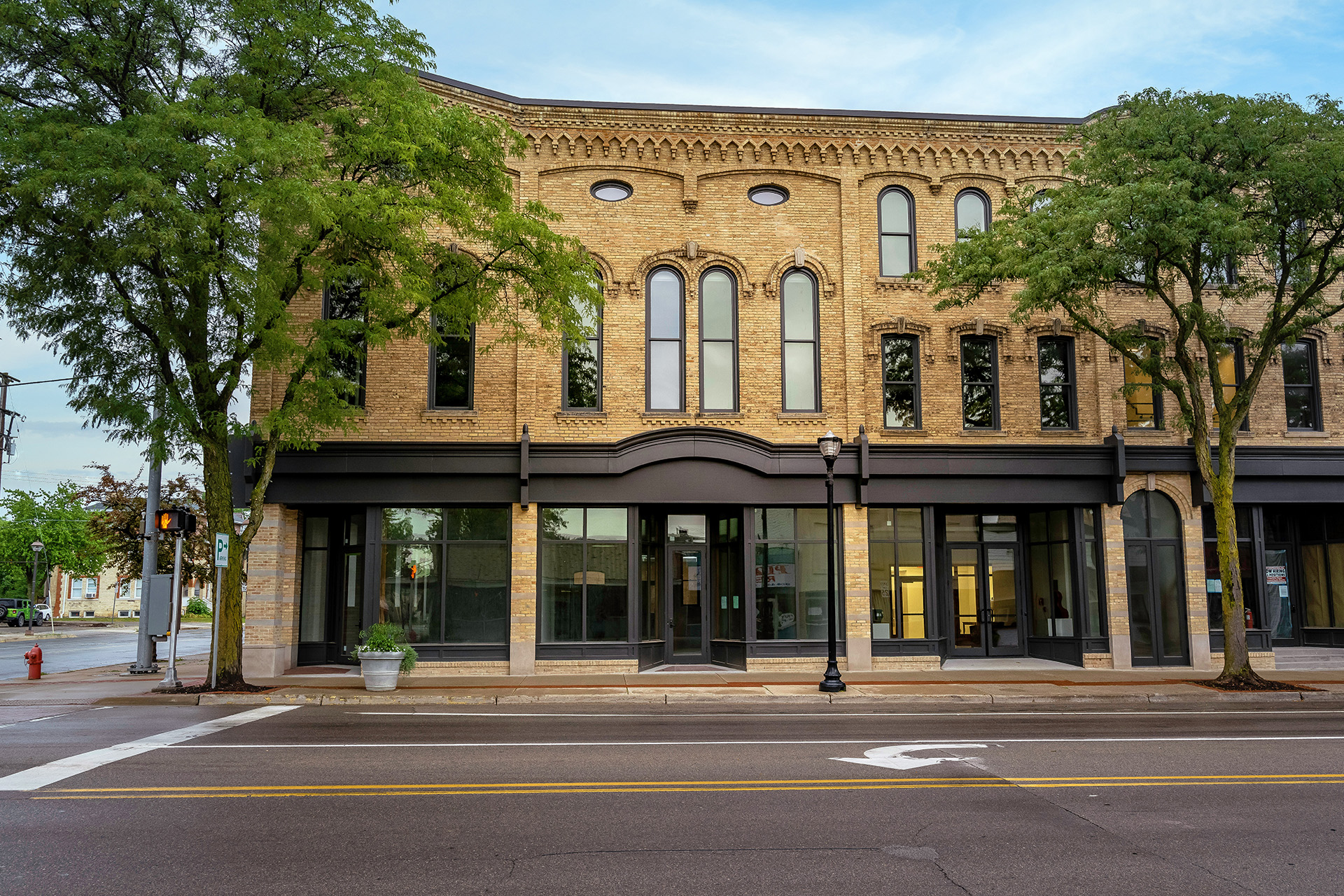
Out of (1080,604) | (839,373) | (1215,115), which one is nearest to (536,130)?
(839,373)

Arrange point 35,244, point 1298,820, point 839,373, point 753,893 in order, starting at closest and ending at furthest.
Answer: point 753,893
point 1298,820
point 35,244
point 839,373

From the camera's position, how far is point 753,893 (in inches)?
216

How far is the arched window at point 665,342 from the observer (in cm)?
1997

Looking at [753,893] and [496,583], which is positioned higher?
[496,583]

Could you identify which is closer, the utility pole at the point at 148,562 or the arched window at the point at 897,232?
the utility pole at the point at 148,562

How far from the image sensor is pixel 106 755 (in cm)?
995

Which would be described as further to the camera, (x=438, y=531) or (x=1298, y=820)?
(x=438, y=531)

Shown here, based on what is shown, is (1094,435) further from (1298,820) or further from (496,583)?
(1298,820)

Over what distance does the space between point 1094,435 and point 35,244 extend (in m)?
19.8

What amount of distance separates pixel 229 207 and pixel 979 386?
48.4 feet

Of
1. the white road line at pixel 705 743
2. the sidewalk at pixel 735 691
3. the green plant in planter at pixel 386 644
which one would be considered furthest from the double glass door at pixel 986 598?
the green plant in planter at pixel 386 644

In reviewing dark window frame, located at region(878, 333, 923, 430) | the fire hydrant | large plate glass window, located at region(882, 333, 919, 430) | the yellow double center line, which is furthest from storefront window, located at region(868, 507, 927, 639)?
the fire hydrant

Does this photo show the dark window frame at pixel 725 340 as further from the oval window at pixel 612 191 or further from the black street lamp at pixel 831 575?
the black street lamp at pixel 831 575

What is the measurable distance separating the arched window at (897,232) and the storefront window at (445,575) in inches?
386
